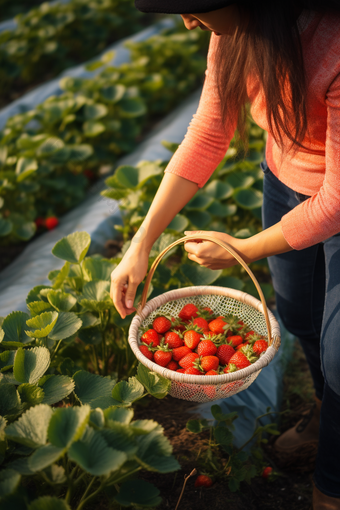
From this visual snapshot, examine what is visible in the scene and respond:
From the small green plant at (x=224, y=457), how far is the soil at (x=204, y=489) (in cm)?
3

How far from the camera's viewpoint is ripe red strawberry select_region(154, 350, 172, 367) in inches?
46.8

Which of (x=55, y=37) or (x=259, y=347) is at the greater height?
(x=55, y=37)

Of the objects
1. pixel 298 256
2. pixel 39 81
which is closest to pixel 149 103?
pixel 39 81

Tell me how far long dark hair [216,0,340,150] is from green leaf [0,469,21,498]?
87cm

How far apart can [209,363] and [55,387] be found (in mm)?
390

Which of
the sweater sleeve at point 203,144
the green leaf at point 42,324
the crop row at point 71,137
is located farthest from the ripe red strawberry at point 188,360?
the crop row at point 71,137

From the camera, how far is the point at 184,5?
32.3 inches

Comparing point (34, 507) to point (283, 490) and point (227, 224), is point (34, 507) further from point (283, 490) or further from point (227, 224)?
point (227, 224)

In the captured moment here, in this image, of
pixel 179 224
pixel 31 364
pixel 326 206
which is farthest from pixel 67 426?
pixel 179 224

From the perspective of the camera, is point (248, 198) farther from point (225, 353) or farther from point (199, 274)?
point (225, 353)

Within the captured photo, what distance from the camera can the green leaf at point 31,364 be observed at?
1133 millimetres

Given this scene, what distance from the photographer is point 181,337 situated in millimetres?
1319

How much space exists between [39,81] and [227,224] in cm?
389

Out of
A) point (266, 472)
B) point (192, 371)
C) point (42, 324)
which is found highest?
point (42, 324)
